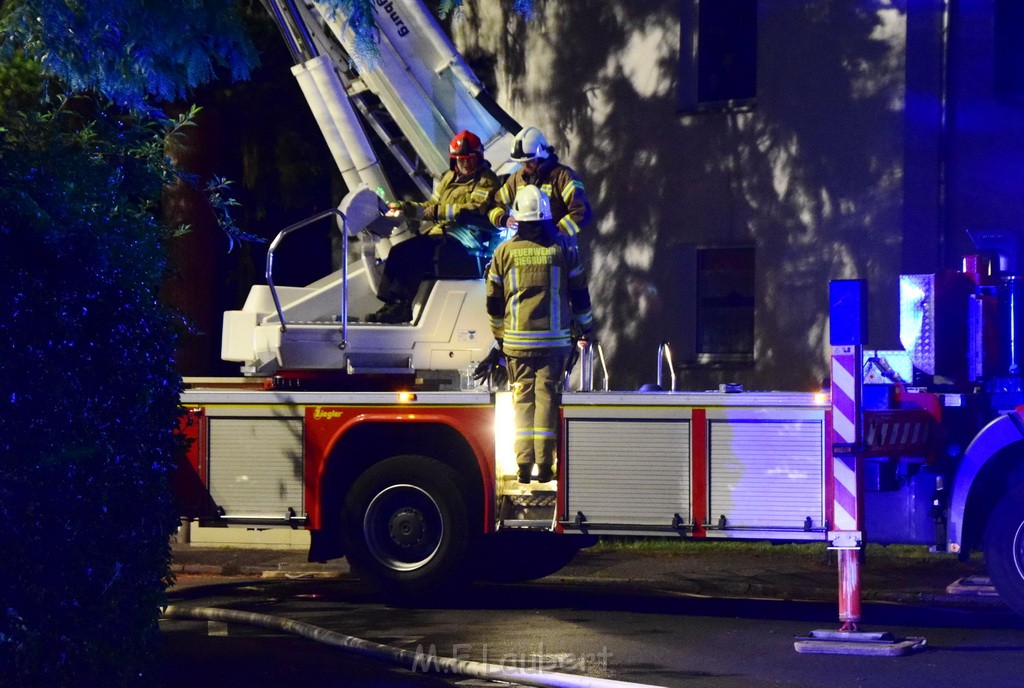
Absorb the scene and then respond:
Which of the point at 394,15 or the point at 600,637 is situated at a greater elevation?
the point at 394,15

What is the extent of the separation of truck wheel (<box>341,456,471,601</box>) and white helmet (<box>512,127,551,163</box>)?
2.07 meters

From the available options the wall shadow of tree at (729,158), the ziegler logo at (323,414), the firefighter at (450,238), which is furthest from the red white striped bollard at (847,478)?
the wall shadow of tree at (729,158)

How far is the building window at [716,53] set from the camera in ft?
49.9

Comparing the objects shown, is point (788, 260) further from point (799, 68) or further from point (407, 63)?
point (407, 63)

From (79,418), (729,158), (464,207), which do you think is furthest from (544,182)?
(79,418)

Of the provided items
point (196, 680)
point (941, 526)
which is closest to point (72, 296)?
point (196, 680)

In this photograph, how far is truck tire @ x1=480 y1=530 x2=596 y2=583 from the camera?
1106cm

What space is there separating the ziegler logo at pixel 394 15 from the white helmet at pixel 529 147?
5.56 feet

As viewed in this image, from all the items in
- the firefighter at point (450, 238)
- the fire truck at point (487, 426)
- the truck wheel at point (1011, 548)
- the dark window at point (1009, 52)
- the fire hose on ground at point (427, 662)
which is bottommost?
the fire hose on ground at point (427, 662)

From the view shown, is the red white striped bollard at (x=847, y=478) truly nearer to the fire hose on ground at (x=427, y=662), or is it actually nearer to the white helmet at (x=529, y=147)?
the fire hose on ground at (x=427, y=662)

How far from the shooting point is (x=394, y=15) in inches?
455

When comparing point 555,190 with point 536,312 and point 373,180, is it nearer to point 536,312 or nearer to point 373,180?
point 536,312

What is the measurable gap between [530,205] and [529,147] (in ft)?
2.93

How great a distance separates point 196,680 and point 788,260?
8.78 meters
